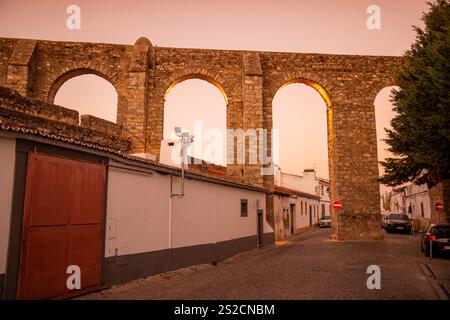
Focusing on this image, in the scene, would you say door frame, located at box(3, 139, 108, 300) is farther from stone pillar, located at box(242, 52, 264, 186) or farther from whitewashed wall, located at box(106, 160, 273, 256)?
stone pillar, located at box(242, 52, 264, 186)

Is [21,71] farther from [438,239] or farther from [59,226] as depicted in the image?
[438,239]

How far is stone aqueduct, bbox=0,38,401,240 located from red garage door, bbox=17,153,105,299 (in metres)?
12.6

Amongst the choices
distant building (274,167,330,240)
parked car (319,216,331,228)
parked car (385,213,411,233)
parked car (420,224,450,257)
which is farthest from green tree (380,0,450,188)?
parked car (319,216,331,228)

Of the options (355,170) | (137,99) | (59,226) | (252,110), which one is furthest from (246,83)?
(59,226)

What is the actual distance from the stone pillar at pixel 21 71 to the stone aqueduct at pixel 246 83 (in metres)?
0.05

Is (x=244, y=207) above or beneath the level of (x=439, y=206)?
beneath

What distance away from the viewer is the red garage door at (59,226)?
592 centimetres

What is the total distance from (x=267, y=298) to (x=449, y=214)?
18059 mm

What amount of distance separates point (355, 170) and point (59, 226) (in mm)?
18118

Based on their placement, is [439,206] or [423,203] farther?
[423,203]

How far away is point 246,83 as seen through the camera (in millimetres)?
20516

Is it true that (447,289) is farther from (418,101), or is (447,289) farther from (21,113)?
(21,113)

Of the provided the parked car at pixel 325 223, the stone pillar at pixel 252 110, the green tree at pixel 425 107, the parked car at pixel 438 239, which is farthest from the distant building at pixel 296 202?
the parked car at pixel 438 239

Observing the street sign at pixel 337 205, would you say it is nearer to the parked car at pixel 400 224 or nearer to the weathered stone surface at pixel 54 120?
the parked car at pixel 400 224
